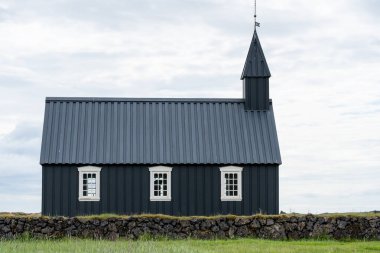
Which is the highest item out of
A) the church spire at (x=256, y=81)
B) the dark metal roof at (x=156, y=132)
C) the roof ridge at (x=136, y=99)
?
the church spire at (x=256, y=81)

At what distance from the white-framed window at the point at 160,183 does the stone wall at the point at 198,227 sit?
7.35 meters

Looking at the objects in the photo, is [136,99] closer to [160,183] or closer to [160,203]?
[160,183]

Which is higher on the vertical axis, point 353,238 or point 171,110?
point 171,110

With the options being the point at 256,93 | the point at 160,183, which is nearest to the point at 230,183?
the point at 160,183

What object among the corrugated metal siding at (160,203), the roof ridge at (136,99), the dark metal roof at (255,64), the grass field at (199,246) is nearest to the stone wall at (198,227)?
the grass field at (199,246)

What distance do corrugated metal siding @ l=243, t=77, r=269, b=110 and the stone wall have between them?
11683 millimetres

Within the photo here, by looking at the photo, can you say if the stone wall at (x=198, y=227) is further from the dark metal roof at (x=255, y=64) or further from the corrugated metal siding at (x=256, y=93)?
the dark metal roof at (x=255, y=64)

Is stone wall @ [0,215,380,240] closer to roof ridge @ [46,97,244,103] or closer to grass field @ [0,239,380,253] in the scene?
grass field @ [0,239,380,253]

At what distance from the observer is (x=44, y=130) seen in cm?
4194

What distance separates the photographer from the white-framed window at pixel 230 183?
134ft

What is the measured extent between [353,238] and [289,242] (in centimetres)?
337

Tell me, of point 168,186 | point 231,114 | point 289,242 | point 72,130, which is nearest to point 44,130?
point 72,130

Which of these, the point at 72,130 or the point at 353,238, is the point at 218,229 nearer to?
the point at 353,238

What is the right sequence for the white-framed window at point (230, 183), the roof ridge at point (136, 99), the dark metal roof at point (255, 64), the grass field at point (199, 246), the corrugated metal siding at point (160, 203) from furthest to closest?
the dark metal roof at point (255, 64)
the roof ridge at point (136, 99)
the white-framed window at point (230, 183)
the corrugated metal siding at point (160, 203)
the grass field at point (199, 246)
